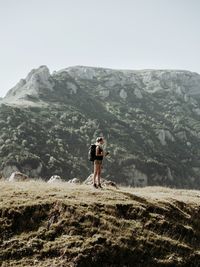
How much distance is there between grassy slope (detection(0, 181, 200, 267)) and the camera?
50.6ft

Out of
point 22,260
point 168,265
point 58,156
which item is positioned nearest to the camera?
point 22,260

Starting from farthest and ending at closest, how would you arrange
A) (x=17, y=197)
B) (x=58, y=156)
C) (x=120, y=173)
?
(x=120, y=173) < (x=58, y=156) < (x=17, y=197)

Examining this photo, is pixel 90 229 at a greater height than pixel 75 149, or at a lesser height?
greater

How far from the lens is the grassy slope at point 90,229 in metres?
15.4

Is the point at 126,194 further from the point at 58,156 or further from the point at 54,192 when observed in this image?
the point at 58,156

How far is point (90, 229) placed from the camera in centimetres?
1670

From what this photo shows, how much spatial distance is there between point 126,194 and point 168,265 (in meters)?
5.81

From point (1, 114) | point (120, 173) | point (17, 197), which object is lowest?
point (120, 173)

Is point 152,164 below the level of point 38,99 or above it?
below

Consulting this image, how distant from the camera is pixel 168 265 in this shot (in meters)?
16.0

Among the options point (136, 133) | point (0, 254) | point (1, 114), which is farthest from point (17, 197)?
point (136, 133)

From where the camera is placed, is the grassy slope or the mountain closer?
the grassy slope

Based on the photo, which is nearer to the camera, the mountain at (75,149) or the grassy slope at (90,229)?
the grassy slope at (90,229)

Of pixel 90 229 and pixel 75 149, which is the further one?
pixel 75 149
